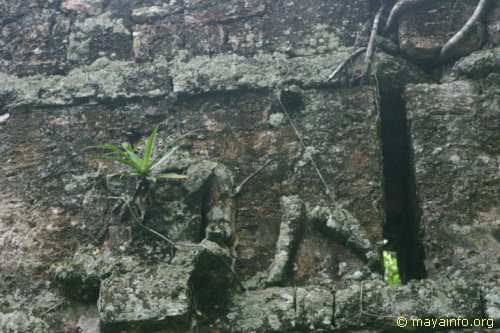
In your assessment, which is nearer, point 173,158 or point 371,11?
point 173,158

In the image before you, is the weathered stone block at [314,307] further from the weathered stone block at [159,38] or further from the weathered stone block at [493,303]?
the weathered stone block at [159,38]

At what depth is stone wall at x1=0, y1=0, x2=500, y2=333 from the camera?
9.17ft

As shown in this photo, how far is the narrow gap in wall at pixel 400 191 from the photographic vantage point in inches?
128

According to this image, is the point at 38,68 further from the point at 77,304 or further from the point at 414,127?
the point at 414,127

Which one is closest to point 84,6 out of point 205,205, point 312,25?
point 312,25

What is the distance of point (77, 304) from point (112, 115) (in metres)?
1.09

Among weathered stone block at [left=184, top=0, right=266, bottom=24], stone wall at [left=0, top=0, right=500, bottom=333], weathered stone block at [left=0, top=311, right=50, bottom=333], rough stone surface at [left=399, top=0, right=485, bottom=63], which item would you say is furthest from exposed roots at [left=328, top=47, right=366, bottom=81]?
weathered stone block at [left=0, top=311, right=50, bottom=333]

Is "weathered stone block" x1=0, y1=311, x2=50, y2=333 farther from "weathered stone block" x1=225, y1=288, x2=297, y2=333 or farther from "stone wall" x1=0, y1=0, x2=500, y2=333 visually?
"weathered stone block" x1=225, y1=288, x2=297, y2=333

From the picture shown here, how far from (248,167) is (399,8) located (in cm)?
124

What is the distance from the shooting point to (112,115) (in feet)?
12.0

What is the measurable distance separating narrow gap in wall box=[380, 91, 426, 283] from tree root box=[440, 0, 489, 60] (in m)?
0.33

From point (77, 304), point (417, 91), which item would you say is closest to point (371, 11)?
point (417, 91)

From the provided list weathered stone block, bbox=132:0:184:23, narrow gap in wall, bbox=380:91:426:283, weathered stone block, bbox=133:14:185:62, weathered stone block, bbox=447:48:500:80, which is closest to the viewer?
narrow gap in wall, bbox=380:91:426:283

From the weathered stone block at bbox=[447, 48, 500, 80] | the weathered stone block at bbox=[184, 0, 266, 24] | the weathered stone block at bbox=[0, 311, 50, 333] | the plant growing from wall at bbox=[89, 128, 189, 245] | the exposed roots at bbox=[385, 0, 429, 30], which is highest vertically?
the weathered stone block at bbox=[184, 0, 266, 24]
